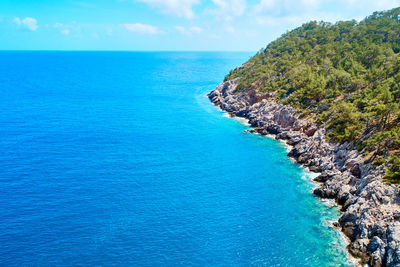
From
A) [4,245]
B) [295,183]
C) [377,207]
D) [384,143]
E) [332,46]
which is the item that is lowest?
[4,245]

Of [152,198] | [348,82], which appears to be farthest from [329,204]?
[348,82]

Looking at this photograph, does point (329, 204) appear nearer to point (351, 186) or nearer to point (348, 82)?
point (351, 186)

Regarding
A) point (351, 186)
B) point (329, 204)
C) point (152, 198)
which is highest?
point (351, 186)

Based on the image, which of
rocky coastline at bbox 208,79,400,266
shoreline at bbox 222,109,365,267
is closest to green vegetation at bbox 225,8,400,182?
rocky coastline at bbox 208,79,400,266

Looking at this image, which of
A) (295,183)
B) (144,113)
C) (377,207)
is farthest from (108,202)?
(144,113)

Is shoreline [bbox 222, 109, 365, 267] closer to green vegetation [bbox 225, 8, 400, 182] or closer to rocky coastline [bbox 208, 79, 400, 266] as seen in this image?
rocky coastline [bbox 208, 79, 400, 266]

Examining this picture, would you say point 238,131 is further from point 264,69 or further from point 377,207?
point 377,207
